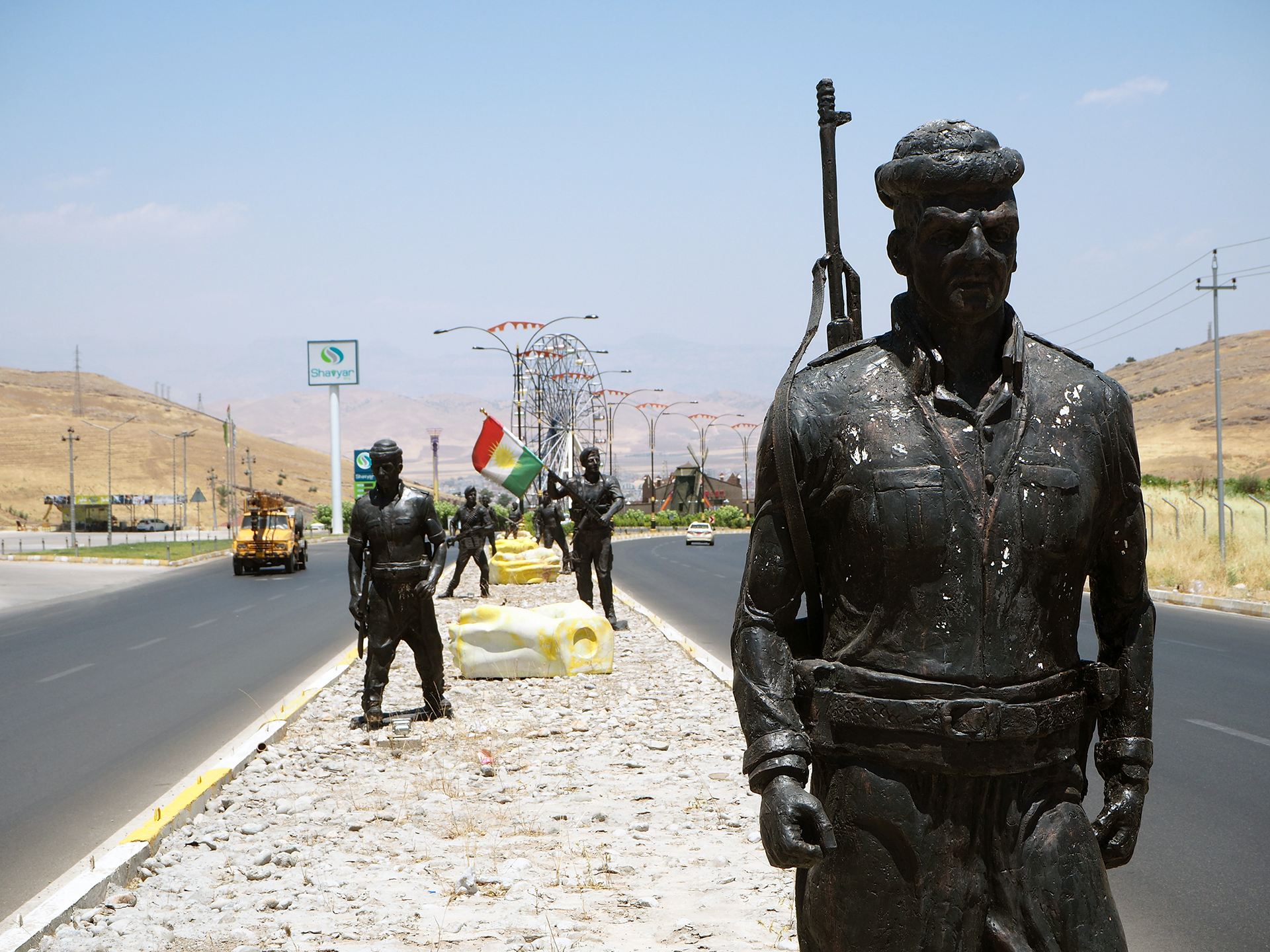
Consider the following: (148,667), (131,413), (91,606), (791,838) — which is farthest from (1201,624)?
(131,413)

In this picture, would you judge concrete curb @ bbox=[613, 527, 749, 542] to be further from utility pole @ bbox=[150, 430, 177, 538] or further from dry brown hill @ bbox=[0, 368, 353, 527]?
dry brown hill @ bbox=[0, 368, 353, 527]

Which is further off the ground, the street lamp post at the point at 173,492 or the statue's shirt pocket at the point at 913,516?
the street lamp post at the point at 173,492

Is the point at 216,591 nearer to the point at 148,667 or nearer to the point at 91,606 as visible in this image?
the point at 91,606

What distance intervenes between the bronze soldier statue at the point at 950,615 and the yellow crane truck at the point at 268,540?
1336 inches

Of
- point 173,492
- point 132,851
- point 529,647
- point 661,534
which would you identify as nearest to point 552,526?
point 529,647

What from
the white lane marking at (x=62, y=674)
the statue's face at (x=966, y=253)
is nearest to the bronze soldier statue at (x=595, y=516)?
the white lane marking at (x=62, y=674)

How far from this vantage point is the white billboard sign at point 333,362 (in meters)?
88.9

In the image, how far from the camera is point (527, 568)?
25.7m

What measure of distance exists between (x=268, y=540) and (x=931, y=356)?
3419 cm

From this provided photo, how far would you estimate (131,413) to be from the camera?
16888cm

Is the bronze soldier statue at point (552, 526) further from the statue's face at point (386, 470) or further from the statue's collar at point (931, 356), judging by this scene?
the statue's collar at point (931, 356)

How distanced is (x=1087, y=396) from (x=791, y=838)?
1.15 metres

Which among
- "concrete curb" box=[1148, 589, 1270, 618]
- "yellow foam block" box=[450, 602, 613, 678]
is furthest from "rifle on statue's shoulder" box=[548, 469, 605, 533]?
"concrete curb" box=[1148, 589, 1270, 618]

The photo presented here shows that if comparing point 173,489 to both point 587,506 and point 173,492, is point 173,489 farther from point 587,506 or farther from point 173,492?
point 587,506
